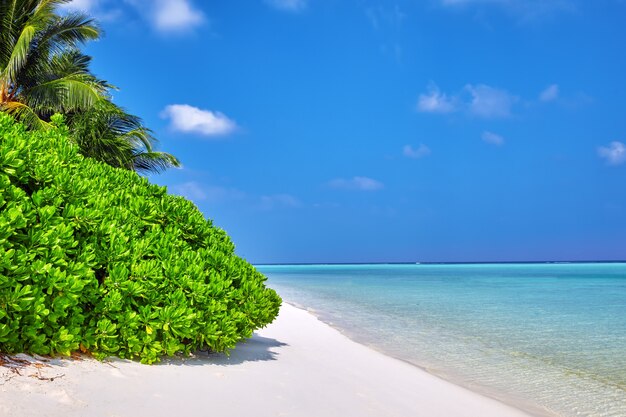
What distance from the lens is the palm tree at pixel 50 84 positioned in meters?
18.3

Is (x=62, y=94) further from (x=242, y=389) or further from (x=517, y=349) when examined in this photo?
(x=517, y=349)

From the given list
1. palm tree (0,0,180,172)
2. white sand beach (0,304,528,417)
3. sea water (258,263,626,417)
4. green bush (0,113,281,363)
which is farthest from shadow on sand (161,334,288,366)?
palm tree (0,0,180,172)

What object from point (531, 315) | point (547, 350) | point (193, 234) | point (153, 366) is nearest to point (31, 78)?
point (193, 234)

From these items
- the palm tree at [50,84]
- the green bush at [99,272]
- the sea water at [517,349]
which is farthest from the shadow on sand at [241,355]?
the palm tree at [50,84]

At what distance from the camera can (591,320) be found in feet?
60.1

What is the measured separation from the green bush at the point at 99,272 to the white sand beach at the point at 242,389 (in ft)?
1.00

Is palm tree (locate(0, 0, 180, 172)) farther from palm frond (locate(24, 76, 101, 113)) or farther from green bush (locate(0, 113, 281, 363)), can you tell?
green bush (locate(0, 113, 281, 363))

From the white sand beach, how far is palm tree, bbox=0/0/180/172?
15401mm

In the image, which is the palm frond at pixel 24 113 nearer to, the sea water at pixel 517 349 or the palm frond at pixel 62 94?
the palm frond at pixel 62 94

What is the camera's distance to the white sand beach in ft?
11.2

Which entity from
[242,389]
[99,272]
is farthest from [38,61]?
[242,389]

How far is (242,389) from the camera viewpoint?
453 centimetres

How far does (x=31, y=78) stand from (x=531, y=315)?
2445cm

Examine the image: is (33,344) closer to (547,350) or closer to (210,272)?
(210,272)
